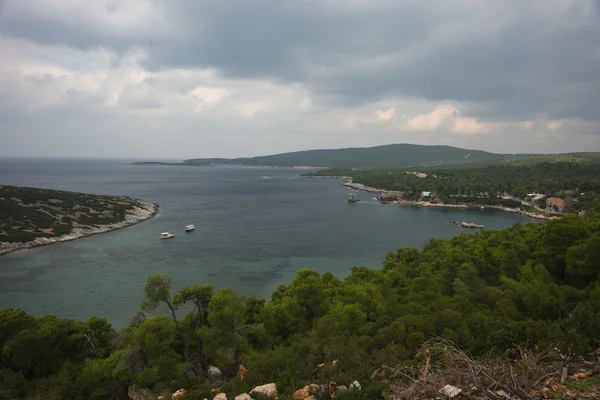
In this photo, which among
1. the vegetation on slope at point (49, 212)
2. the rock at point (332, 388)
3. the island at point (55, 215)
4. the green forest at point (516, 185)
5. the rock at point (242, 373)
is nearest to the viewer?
the rock at point (332, 388)

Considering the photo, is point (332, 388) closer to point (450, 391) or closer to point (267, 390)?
point (267, 390)

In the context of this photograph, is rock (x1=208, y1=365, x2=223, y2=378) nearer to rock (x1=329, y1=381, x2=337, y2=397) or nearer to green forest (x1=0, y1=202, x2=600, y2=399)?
green forest (x1=0, y1=202, x2=600, y2=399)

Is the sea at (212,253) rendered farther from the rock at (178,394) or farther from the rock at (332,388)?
the rock at (332,388)

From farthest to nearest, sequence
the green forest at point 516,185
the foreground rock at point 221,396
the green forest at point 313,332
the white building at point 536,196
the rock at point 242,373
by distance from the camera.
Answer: the green forest at point 516,185 < the white building at point 536,196 < the rock at point 242,373 < the green forest at point 313,332 < the foreground rock at point 221,396

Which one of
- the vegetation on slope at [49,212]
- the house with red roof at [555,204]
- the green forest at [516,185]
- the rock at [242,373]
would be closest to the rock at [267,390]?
the rock at [242,373]

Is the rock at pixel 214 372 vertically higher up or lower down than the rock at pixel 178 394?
lower down

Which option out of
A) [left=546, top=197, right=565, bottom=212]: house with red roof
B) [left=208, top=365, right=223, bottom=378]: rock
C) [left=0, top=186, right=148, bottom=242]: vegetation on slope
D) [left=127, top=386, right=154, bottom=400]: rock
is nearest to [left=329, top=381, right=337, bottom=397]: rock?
[left=208, top=365, right=223, bottom=378]: rock

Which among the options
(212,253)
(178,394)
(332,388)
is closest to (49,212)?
(212,253)

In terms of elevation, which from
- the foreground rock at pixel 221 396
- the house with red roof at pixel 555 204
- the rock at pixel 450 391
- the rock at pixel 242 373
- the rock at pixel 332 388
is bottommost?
the house with red roof at pixel 555 204
